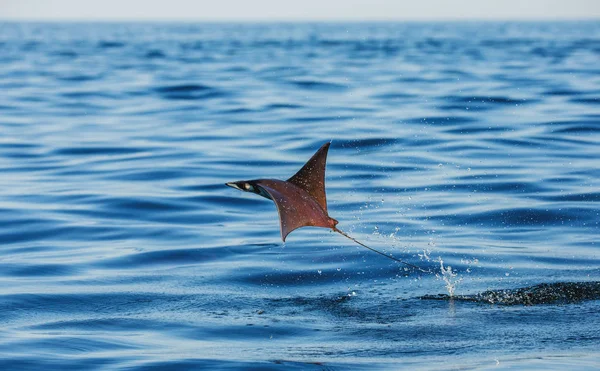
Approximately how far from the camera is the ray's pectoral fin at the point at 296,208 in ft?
23.9

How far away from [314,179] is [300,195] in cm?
28

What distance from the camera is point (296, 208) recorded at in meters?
7.41

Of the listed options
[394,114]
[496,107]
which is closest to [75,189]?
[394,114]

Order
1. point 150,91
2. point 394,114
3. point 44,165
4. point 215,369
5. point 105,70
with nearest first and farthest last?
point 215,369 → point 44,165 → point 394,114 → point 150,91 → point 105,70

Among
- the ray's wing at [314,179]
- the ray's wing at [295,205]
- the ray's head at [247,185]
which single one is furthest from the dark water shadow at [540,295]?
the ray's head at [247,185]

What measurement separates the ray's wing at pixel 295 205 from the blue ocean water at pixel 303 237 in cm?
105

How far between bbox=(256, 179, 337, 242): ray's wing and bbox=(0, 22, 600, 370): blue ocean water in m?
1.05

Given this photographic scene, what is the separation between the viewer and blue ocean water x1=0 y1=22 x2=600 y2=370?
7789 mm

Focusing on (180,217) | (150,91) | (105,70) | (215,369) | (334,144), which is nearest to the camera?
(215,369)

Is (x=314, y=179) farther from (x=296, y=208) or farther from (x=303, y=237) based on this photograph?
(x=303, y=237)

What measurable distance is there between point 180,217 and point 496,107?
13556mm

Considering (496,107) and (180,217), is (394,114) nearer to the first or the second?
(496,107)

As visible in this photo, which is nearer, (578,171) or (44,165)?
(578,171)

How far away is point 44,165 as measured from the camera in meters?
17.8
